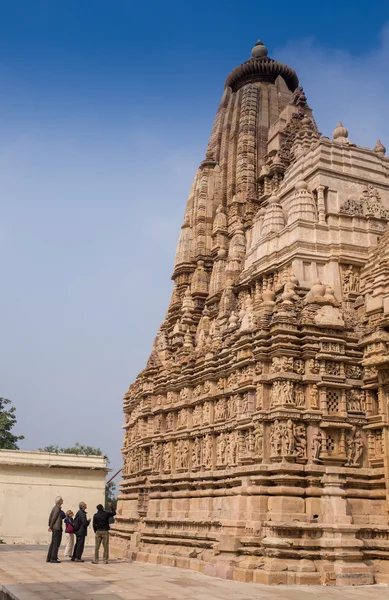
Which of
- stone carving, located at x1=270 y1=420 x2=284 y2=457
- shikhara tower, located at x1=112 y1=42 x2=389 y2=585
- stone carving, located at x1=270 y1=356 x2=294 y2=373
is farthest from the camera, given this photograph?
stone carving, located at x1=270 y1=356 x2=294 y2=373

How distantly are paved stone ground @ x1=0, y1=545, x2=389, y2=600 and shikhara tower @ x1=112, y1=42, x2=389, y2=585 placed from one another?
1004 mm

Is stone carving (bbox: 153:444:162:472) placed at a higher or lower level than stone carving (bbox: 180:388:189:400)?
lower

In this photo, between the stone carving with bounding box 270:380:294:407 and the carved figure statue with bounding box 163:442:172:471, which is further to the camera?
the carved figure statue with bounding box 163:442:172:471

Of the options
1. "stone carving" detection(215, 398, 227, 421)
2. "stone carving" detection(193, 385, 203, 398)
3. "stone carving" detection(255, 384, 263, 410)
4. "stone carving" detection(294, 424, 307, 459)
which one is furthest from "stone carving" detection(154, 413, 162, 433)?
"stone carving" detection(294, 424, 307, 459)

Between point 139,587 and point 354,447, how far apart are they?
6.71m

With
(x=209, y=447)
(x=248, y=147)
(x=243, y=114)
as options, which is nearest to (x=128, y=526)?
(x=209, y=447)

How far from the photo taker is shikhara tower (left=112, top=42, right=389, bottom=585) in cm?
1580

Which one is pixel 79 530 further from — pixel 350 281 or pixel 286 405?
pixel 350 281

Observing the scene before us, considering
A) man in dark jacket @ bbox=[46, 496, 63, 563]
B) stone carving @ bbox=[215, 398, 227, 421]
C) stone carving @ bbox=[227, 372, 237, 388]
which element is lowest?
man in dark jacket @ bbox=[46, 496, 63, 563]

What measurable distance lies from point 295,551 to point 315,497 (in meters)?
1.51

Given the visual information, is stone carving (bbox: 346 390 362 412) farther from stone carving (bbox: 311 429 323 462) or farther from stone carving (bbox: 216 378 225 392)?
stone carving (bbox: 216 378 225 392)

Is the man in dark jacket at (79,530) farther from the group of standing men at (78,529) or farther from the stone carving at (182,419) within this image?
the stone carving at (182,419)

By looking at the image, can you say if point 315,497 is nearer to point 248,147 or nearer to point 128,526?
point 128,526

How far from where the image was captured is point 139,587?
43.7 feet
